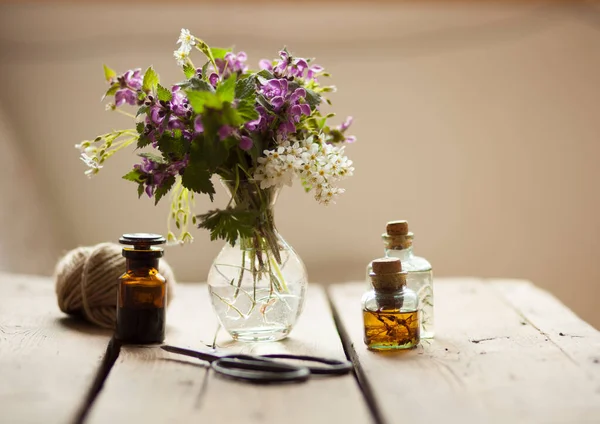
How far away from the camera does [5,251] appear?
241 cm

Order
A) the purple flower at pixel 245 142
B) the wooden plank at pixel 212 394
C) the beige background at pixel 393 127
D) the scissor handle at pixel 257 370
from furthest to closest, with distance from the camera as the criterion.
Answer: the beige background at pixel 393 127
the purple flower at pixel 245 142
the scissor handle at pixel 257 370
the wooden plank at pixel 212 394

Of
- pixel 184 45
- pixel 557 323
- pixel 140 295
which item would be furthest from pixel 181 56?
pixel 557 323

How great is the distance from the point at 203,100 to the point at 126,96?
0.64 feet

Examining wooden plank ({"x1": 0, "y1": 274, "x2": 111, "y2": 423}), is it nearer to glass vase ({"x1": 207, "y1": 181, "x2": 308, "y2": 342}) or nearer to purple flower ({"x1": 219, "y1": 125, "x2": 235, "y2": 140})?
glass vase ({"x1": 207, "y1": 181, "x2": 308, "y2": 342})

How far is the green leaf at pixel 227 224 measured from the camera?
1.12 meters

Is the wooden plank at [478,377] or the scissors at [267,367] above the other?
the scissors at [267,367]

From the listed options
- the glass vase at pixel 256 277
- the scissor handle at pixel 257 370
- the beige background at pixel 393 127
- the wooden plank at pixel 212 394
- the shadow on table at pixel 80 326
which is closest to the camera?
the wooden plank at pixel 212 394

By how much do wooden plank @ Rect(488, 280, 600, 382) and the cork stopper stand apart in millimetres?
271

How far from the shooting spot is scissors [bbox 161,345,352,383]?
100 centimetres

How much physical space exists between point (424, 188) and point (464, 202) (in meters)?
0.15

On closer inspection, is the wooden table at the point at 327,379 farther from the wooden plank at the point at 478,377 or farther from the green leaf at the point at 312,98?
the green leaf at the point at 312,98

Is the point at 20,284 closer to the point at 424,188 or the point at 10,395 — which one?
the point at 10,395

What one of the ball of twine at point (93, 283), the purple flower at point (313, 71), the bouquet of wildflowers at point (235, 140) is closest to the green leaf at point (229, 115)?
the bouquet of wildflowers at point (235, 140)

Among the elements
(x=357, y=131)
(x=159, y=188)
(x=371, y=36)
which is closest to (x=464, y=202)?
(x=357, y=131)
